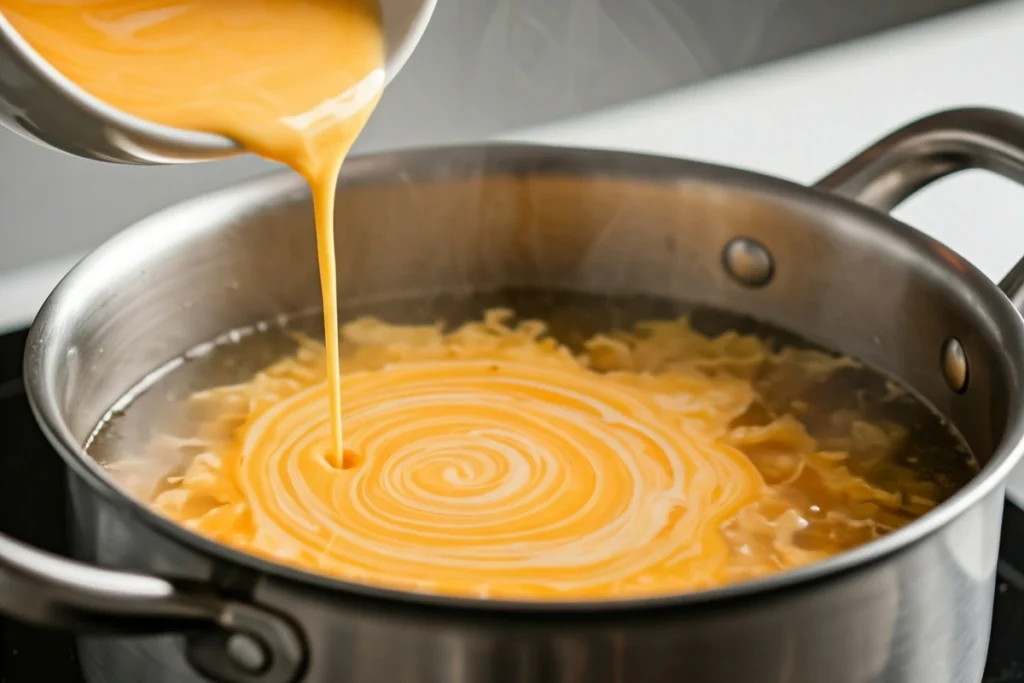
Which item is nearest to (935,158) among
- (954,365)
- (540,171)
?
(954,365)

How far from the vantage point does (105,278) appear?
73 cm

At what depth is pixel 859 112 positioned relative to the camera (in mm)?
1330

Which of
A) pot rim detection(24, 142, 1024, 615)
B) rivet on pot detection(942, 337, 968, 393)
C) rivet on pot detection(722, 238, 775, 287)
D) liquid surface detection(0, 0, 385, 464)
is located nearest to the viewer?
pot rim detection(24, 142, 1024, 615)

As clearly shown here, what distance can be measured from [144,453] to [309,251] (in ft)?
0.60

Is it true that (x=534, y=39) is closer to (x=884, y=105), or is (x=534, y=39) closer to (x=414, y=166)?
(x=414, y=166)

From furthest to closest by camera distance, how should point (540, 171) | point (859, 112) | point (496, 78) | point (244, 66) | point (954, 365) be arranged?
point (859, 112) → point (496, 78) → point (540, 171) → point (954, 365) → point (244, 66)

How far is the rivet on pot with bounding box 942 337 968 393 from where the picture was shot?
78 cm

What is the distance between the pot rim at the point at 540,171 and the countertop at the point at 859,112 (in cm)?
26

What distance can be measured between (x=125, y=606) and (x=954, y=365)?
50 centimetres

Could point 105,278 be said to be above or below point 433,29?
below

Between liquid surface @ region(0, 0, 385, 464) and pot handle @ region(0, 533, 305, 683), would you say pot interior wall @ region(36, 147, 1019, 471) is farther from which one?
pot handle @ region(0, 533, 305, 683)

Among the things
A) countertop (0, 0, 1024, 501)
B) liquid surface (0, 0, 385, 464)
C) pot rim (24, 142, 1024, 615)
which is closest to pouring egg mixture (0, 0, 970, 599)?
liquid surface (0, 0, 385, 464)

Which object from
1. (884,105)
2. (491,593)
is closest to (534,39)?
(884,105)

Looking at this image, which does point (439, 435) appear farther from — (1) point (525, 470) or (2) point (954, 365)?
(2) point (954, 365)
